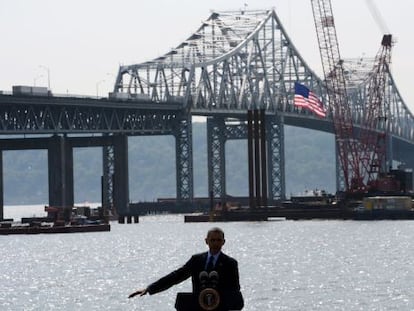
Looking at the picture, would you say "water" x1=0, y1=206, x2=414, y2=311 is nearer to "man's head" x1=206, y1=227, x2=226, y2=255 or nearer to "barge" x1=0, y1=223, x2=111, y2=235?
"barge" x1=0, y1=223, x2=111, y2=235

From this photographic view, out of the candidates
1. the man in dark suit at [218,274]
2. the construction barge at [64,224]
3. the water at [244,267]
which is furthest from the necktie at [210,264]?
the construction barge at [64,224]

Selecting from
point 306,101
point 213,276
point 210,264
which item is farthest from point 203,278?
point 306,101

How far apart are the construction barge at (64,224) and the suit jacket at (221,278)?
136740mm

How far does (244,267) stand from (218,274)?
214 feet

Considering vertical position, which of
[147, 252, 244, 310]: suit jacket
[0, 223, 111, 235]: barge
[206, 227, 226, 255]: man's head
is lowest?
[147, 252, 244, 310]: suit jacket

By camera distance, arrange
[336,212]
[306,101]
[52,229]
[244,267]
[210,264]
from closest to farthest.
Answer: [210,264] < [244,267] < [52,229] < [336,212] < [306,101]

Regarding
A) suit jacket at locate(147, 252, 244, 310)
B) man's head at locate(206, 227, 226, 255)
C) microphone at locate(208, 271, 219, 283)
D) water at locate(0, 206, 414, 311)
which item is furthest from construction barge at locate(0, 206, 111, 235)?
man's head at locate(206, 227, 226, 255)

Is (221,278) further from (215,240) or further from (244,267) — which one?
(244,267)

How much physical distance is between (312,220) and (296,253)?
270 ft

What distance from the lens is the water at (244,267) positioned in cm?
6650

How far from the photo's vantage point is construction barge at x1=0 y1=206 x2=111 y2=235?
162375 mm

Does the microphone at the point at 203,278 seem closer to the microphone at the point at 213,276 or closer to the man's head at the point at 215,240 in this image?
the microphone at the point at 213,276

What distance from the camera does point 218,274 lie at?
84.0 ft

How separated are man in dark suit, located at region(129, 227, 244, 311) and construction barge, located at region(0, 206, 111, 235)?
5384 inches
